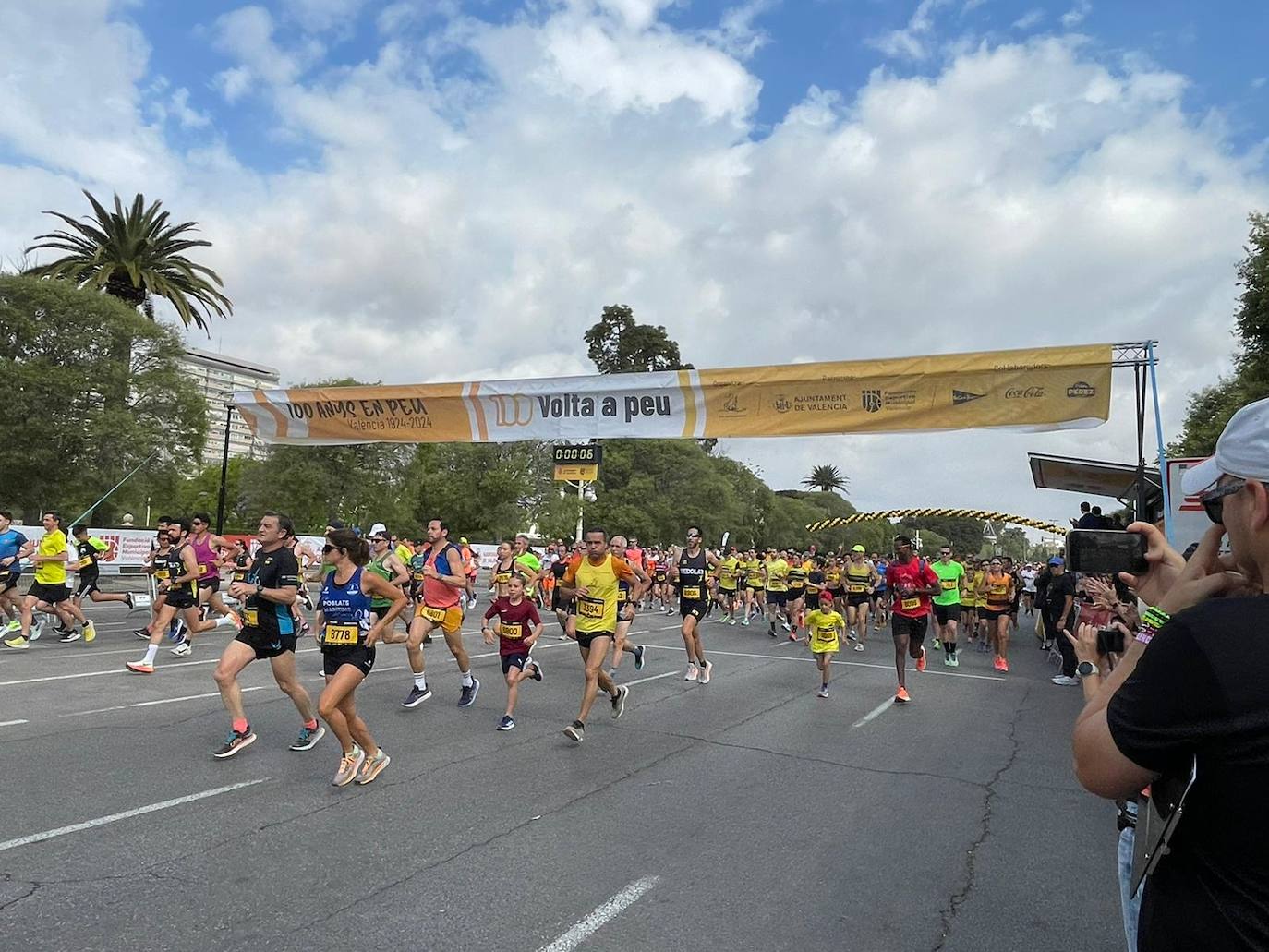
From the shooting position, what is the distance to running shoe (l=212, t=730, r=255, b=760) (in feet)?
21.5

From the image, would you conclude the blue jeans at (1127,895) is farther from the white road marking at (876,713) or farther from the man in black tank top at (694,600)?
the man in black tank top at (694,600)

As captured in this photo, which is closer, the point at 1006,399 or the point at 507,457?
the point at 1006,399

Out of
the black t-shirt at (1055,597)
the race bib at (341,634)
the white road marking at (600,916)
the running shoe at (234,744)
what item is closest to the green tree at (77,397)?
the running shoe at (234,744)

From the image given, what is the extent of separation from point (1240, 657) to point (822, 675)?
9798 millimetres

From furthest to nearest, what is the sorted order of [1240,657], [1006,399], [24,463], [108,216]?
[108,216], [24,463], [1006,399], [1240,657]

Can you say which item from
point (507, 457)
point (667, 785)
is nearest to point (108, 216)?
point (507, 457)

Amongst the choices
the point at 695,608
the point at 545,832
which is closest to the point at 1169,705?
the point at 545,832

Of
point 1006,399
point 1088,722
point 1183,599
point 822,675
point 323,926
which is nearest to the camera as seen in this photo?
point 1088,722

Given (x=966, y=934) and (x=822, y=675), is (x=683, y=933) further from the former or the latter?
(x=822, y=675)

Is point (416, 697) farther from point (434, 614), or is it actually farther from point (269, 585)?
point (269, 585)

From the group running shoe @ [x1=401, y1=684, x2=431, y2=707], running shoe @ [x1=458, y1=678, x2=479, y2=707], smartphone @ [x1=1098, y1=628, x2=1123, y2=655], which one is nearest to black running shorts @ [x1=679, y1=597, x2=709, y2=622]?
running shoe @ [x1=458, y1=678, x2=479, y2=707]

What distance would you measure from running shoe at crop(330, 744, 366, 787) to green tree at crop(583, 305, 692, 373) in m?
56.5

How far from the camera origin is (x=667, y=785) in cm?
627

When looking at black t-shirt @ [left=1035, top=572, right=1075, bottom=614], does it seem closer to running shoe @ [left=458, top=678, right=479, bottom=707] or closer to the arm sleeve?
running shoe @ [left=458, top=678, right=479, bottom=707]
